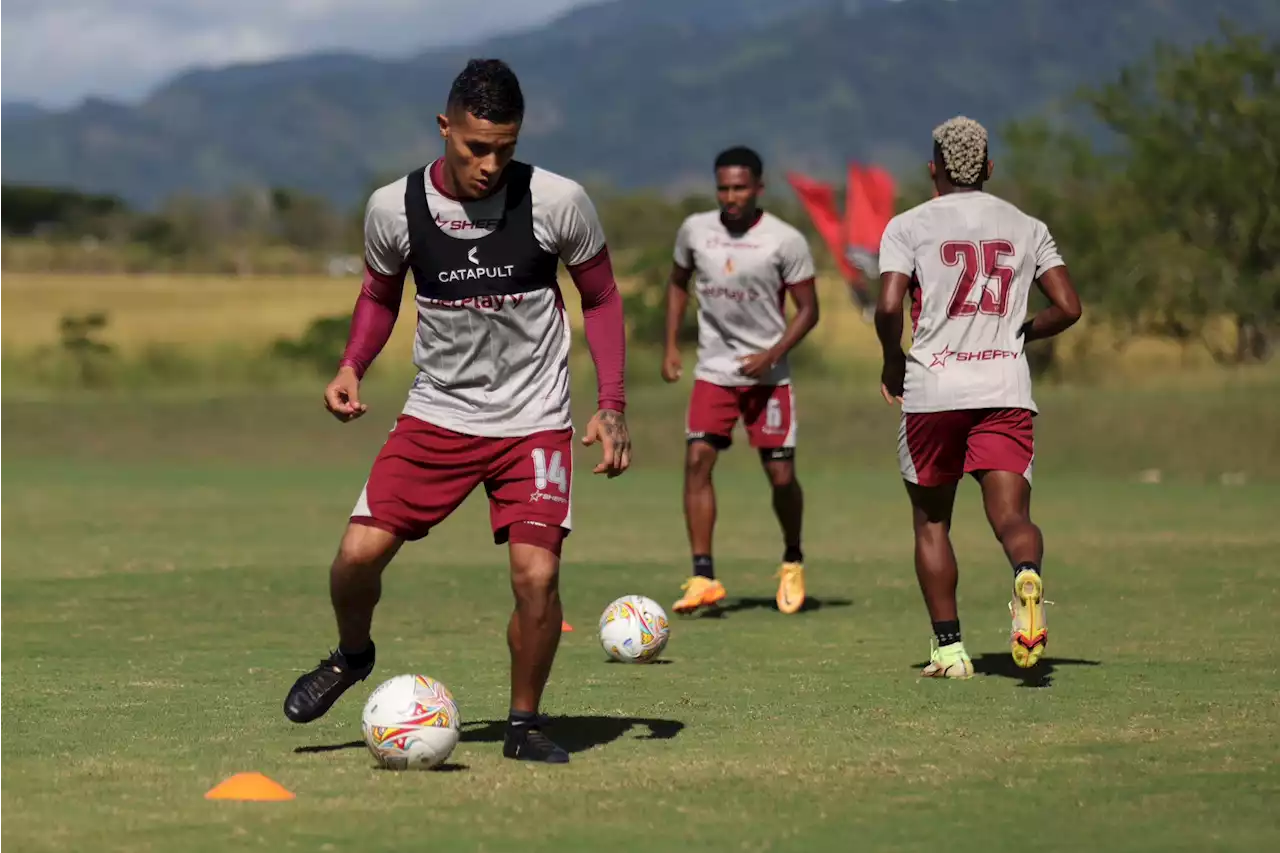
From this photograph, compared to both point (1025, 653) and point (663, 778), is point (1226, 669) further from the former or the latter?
point (663, 778)

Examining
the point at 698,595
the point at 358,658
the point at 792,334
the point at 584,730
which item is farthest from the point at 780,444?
the point at 358,658

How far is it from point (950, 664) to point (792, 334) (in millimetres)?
3800

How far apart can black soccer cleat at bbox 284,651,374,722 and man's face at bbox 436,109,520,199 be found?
184 cm

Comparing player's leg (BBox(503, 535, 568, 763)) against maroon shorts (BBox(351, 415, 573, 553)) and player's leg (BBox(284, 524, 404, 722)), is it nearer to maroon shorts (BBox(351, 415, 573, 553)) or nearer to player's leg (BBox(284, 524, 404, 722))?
maroon shorts (BBox(351, 415, 573, 553))

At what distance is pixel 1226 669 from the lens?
10.3m

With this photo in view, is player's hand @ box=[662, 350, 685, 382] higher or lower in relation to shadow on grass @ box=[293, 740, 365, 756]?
higher

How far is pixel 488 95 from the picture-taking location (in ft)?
24.8

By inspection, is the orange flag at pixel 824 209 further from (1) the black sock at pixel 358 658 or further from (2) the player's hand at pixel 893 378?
(1) the black sock at pixel 358 658

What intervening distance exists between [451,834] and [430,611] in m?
7.18

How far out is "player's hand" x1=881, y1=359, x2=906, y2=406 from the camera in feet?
32.1

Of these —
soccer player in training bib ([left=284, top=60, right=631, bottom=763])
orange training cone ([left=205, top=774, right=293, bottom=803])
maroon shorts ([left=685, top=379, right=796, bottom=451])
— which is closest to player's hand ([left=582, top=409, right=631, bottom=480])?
soccer player in training bib ([left=284, top=60, right=631, bottom=763])

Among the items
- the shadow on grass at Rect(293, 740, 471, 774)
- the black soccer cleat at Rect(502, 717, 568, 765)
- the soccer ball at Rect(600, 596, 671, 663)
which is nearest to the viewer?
the shadow on grass at Rect(293, 740, 471, 774)

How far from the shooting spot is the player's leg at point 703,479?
13.2 metres

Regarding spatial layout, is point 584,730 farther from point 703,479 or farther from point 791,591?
point 703,479
